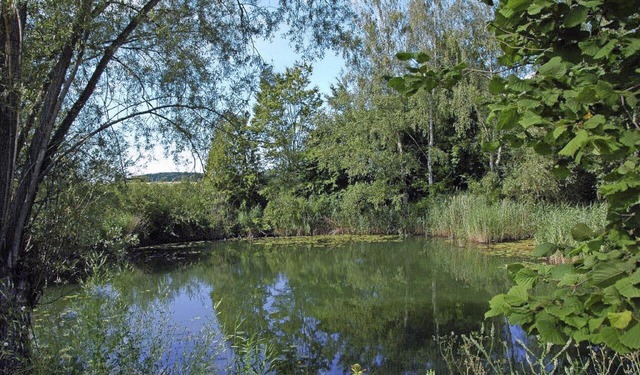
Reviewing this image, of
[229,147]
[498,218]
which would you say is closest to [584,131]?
[229,147]

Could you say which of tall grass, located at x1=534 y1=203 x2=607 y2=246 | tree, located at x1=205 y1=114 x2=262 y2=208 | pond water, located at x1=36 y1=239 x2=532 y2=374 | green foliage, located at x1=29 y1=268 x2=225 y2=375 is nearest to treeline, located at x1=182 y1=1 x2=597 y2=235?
pond water, located at x1=36 y1=239 x2=532 y2=374

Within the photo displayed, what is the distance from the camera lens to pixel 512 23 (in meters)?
1.34

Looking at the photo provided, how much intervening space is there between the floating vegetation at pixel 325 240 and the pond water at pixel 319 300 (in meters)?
0.75

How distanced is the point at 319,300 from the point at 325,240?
6949mm

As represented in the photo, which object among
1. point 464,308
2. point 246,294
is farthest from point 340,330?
point 246,294

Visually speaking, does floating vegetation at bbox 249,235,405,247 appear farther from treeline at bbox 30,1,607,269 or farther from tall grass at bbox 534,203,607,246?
tall grass at bbox 534,203,607,246

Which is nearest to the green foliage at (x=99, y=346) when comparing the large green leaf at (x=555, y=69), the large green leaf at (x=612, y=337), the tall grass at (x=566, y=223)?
the large green leaf at (x=612, y=337)

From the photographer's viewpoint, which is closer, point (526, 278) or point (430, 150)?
point (526, 278)

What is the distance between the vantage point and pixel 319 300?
288 inches

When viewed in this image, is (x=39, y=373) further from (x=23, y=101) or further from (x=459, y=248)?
(x=459, y=248)

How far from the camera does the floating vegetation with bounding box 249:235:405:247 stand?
13.6 meters

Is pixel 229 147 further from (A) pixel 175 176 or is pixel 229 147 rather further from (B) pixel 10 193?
(B) pixel 10 193

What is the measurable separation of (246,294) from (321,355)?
3170mm

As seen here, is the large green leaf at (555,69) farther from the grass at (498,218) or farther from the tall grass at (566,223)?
the grass at (498,218)
